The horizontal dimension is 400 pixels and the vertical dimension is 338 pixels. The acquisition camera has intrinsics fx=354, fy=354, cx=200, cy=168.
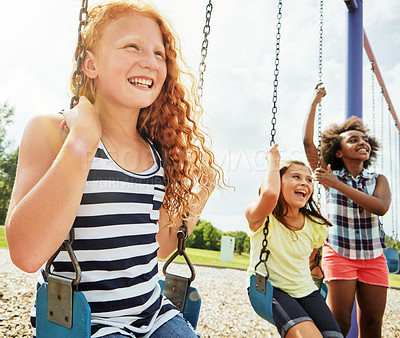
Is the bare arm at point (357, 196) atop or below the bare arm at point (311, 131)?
below

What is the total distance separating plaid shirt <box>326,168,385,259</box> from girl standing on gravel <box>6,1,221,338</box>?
162 centimetres

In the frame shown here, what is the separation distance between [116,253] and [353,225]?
84.7 inches

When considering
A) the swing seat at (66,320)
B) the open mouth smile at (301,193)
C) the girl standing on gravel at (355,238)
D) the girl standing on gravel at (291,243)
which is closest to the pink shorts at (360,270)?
the girl standing on gravel at (355,238)

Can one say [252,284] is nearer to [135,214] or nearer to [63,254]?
[135,214]

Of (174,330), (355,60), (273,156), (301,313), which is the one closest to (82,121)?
(174,330)

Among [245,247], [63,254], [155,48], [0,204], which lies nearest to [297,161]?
[155,48]

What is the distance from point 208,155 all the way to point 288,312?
982 mm

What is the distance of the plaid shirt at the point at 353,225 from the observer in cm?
259

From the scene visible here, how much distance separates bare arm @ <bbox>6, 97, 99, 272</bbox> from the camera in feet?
2.95

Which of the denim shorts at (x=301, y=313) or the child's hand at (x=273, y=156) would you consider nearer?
the denim shorts at (x=301, y=313)

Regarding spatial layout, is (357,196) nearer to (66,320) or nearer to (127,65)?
(127,65)

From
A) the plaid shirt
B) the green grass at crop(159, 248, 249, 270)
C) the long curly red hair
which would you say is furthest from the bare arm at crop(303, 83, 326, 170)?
the green grass at crop(159, 248, 249, 270)

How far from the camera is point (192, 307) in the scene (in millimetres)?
1363

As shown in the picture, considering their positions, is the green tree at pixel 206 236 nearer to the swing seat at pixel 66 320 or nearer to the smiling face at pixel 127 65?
the smiling face at pixel 127 65
